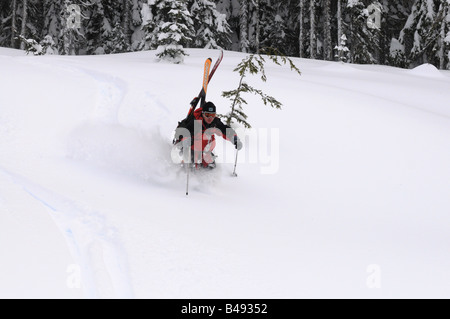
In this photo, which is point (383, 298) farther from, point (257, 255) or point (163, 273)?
point (163, 273)

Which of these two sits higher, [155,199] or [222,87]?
[222,87]

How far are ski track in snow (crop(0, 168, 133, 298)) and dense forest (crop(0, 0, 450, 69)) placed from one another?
11858mm

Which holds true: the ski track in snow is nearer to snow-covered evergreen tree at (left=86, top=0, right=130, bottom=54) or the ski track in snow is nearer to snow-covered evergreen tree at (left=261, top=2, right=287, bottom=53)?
snow-covered evergreen tree at (left=86, top=0, right=130, bottom=54)

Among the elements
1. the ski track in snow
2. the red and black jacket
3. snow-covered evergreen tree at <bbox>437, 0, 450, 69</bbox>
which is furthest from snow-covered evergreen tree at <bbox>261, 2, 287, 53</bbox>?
the ski track in snow

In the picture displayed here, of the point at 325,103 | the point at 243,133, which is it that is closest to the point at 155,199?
the point at 243,133

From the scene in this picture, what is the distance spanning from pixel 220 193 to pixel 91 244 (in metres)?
3.00

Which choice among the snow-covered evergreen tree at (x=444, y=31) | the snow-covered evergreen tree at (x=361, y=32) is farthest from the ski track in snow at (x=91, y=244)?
the snow-covered evergreen tree at (x=361, y=32)

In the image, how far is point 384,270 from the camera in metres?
4.27

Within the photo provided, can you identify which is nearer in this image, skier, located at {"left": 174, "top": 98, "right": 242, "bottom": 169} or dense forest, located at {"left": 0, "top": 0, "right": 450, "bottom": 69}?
skier, located at {"left": 174, "top": 98, "right": 242, "bottom": 169}

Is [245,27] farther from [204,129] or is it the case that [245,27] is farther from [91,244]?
[91,244]

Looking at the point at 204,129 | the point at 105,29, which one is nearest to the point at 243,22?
the point at 105,29

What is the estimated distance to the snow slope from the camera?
150 inches

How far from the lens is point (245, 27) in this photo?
94.6 ft
